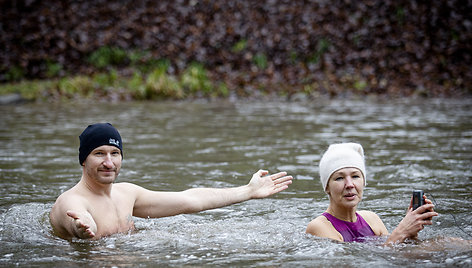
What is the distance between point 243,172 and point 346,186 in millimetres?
3152

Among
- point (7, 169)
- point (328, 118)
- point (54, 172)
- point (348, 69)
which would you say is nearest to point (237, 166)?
→ point (54, 172)

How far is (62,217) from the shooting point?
15.7 feet

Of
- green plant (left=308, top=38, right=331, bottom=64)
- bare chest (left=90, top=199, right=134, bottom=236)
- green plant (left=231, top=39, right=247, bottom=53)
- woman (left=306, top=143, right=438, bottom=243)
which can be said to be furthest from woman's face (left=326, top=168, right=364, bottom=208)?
green plant (left=231, top=39, right=247, bottom=53)

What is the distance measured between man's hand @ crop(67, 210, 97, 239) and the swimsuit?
6.09 ft

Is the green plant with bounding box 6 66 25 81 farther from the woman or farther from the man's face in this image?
the woman

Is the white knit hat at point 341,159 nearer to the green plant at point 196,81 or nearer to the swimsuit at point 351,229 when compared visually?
the swimsuit at point 351,229

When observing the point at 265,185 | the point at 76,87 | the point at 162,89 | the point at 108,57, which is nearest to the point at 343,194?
the point at 265,185

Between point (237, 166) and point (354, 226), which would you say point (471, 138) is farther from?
point (354, 226)

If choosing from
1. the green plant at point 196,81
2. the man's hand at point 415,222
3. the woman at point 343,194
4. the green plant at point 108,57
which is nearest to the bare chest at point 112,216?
the woman at point 343,194

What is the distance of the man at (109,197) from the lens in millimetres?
4793

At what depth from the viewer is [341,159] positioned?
195 inches

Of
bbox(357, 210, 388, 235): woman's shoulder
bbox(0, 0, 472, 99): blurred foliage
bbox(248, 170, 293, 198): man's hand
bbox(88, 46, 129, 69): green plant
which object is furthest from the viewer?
bbox(88, 46, 129, 69): green plant

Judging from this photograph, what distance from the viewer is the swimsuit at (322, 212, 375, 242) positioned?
4918mm

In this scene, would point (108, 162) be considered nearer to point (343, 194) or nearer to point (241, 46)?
point (343, 194)
